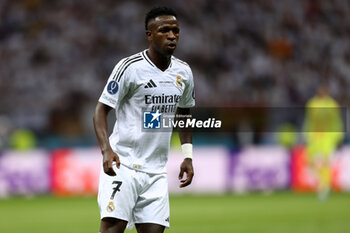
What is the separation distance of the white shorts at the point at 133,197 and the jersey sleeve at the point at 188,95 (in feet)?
2.04

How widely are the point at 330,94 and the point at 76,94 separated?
637cm

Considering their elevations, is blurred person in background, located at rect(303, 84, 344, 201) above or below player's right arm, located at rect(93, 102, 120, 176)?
above

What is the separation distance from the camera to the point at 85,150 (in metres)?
15.3

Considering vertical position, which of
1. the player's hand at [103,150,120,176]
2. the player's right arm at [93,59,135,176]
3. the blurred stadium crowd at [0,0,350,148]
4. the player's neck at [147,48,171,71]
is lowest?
the player's hand at [103,150,120,176]

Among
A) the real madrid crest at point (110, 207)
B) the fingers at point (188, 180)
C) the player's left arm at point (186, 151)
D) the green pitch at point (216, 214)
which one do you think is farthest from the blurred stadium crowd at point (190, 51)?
the real madrid crest at point (110, 207)

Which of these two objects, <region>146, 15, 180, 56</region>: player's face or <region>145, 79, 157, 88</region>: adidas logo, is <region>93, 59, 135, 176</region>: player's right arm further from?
<region>146, 15, 180, 56</region>: player's face

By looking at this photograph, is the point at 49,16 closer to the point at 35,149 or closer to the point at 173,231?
the point at 35,149

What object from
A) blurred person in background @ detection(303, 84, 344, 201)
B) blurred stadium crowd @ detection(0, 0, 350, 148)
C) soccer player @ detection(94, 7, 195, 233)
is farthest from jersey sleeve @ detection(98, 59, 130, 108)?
blurred stadium crowd @ detection(0, 0, 350, 148)

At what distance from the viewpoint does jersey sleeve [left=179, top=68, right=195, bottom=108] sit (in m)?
5.18

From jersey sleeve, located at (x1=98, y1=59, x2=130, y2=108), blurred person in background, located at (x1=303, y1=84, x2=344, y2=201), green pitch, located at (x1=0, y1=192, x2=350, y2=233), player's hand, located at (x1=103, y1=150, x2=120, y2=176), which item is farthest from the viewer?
blurred person in background, located at (x1=303, y1=84, x2=344, y2=201)

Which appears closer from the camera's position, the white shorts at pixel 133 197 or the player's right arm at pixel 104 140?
the player's right arm at pixel 104 140

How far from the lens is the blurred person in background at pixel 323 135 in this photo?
46.1 ft

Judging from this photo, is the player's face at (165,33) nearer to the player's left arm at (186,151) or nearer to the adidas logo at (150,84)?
the adidas logo at (150,84)

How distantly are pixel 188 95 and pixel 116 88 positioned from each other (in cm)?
73
